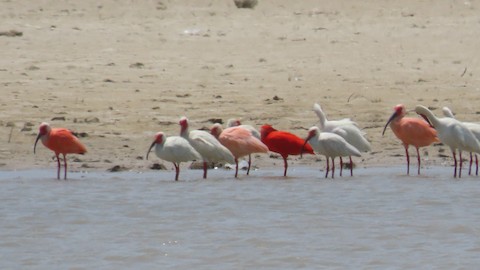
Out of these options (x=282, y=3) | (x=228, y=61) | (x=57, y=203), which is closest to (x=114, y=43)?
(x=228, y=61)

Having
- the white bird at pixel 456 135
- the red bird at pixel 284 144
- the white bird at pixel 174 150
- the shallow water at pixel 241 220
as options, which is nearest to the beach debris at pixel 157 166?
the shallow water at pixel 241 220

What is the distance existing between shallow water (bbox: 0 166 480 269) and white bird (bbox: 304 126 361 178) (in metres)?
0.26

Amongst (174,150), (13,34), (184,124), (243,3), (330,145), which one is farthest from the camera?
(243,3)

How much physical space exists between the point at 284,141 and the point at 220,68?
4635 mm

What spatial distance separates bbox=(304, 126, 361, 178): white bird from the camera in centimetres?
1265

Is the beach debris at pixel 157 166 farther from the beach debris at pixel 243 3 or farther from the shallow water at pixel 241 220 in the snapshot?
the beach debris at pixel 243 3

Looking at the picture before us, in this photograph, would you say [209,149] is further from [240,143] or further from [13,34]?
[13,34]

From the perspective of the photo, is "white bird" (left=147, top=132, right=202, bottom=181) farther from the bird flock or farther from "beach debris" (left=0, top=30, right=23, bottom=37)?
"beach debris" (left=0, top=30, right=23, bottom=37)

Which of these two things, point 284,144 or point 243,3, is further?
point 243,3

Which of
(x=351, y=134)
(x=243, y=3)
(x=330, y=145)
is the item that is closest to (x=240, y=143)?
(x=330, y=145)

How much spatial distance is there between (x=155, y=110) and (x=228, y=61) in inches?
108

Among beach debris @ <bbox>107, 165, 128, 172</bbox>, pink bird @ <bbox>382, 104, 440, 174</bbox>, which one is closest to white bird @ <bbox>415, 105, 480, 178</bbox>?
pink bird @ <bbox>382, 104, 440, 174</bbox>

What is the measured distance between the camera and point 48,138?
12625mm

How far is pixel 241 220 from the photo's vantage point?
412 inches
